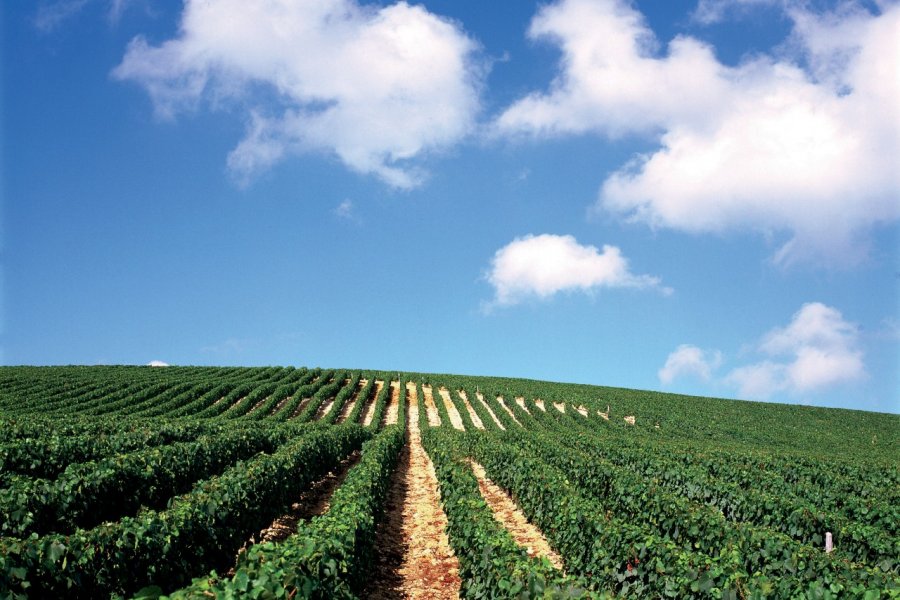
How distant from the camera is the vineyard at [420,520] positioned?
330 inches

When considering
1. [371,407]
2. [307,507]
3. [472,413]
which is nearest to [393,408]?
[371,407]

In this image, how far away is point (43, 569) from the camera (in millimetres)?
7887

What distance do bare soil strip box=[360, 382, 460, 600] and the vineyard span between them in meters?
0.07

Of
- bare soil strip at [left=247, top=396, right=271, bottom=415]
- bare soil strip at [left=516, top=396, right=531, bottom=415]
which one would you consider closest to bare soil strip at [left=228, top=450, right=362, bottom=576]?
bare soil strip at [left=247, top=396, right=271, bottom=415]

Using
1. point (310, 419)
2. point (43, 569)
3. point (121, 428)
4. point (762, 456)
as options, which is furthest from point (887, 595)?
point (310, 419)

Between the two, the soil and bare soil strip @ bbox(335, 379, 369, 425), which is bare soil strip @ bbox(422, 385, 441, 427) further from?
bare soil strip @ bbox(335, 379, 369, 425)

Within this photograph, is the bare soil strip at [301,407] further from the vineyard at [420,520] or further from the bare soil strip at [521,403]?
the bare soil strip at [521,403]

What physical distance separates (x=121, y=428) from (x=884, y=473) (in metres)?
35.0

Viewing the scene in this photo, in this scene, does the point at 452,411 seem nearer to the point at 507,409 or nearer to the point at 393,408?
the point at 393,408

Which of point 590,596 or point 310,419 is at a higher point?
point 590,596

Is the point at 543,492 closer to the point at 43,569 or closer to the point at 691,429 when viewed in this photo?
the point at 43,569

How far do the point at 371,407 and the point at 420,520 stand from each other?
121ft

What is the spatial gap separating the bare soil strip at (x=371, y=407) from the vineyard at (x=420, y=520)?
1351 centimetres

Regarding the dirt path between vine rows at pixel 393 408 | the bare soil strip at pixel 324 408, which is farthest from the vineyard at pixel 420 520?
the bare soil strip at pixel 324 408
